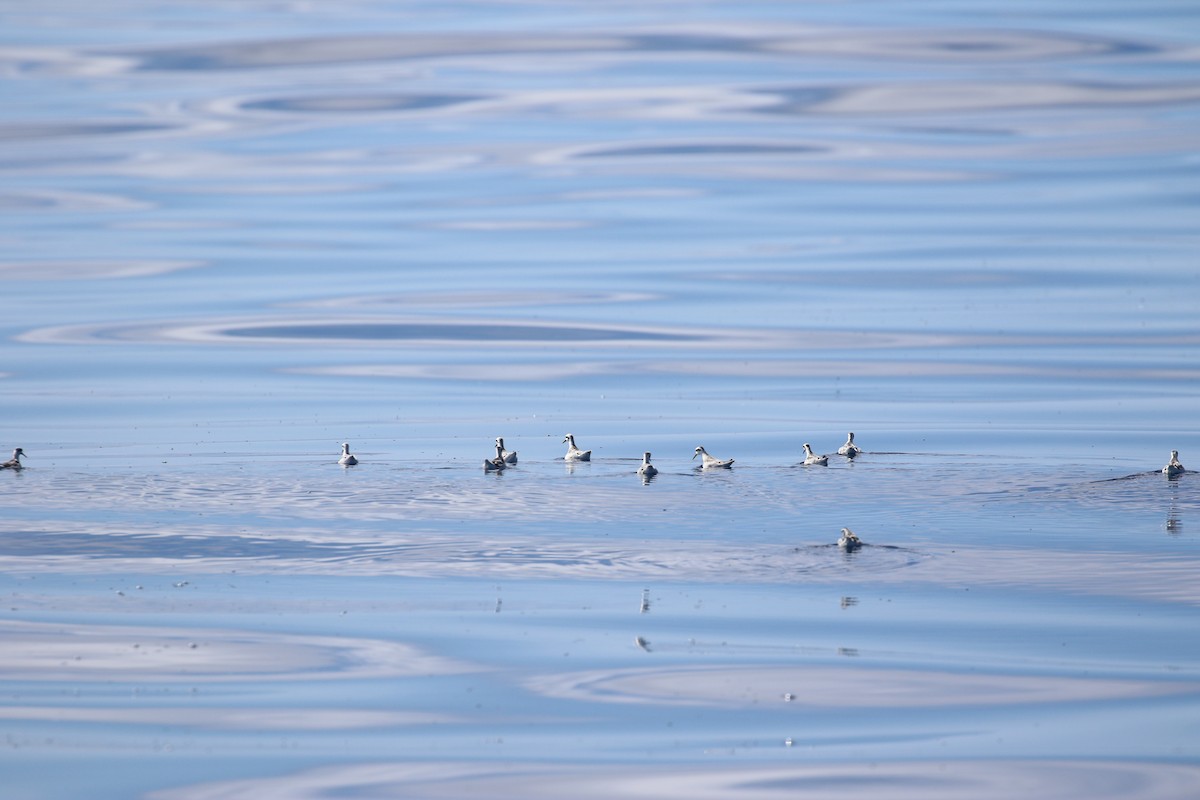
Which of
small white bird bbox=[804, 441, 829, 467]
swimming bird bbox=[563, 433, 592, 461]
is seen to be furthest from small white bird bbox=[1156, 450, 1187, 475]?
swimming bird bbox=[563, 433, 592, 461]

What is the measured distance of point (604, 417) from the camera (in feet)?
95.6

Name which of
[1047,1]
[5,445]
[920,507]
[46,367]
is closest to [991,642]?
[920,507]

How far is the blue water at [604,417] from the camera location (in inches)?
534

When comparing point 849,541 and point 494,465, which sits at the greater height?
point 494,465

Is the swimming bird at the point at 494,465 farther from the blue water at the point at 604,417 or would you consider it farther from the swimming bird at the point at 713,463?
the swimming bird at the point at 713,463

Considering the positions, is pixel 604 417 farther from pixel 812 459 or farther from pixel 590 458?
pixel 812 459

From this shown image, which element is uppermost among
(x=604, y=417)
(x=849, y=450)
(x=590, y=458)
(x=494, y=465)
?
(x=604, y=417)

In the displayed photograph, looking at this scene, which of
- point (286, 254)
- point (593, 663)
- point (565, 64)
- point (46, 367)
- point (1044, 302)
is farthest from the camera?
point (565, 64)

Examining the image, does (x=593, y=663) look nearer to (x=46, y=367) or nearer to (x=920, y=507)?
(x=920, y=507)

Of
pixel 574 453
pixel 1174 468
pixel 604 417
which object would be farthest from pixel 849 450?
pixel 604 417

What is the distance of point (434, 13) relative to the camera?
89.1 meters

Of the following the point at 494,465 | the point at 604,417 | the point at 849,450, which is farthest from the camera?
the point at 604,417

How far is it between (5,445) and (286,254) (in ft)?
77.3

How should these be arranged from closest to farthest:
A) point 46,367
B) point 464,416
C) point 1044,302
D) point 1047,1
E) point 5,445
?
point 5,445
point 464,416
point 46,367
point 1044,302
point 1047,1
